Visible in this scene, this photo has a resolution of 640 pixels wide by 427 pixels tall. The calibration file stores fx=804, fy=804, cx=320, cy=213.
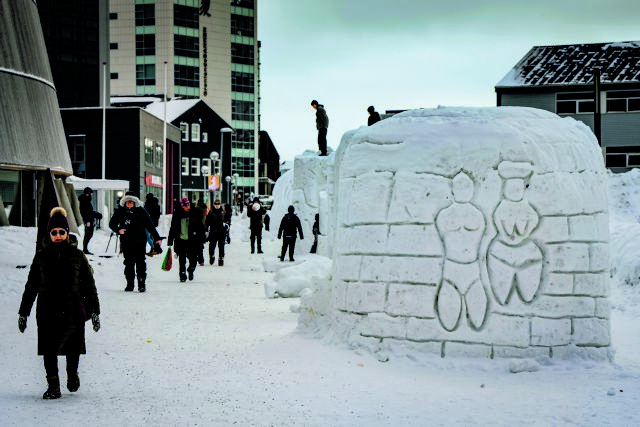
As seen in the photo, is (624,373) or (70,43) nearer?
(624,373)

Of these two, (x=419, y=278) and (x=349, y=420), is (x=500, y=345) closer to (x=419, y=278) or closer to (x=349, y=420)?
(x=419, y=278)

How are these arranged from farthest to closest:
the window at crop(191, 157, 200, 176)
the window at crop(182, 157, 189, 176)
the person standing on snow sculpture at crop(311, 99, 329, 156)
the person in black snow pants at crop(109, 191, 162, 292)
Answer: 1. the window at crop(191, 157, 200, 176)
2. the window at crop(182, 157, 189, 176)
3. the person standing on snow sculpture at crop(311, 99, 329, 156)
4. the person in black snow pants at crop(109, 191, 162, 292)

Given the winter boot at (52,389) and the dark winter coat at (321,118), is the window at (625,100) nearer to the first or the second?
the dark winter coat at (321,118)

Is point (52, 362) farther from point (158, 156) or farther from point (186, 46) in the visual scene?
point (186, 46)

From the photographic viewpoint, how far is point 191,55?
84.5 meters

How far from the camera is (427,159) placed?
24.8 ft

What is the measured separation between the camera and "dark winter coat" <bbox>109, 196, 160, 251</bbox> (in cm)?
1322

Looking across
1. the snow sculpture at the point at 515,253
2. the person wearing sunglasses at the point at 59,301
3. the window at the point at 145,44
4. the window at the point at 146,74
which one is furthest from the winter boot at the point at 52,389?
the window at the point at 145,44

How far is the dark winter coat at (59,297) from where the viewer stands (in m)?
5.92

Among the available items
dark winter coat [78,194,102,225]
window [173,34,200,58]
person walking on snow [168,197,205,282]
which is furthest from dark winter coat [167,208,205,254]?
window [173,34,200,58]

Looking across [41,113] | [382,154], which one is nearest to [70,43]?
[41,113]

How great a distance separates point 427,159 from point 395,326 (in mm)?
1594

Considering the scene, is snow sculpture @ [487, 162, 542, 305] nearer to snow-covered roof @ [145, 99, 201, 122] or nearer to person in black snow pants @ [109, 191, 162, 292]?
person in black snow pants @ [109, 191, 162, 292]

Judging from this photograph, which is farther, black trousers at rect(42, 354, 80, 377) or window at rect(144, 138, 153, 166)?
window at rect(144, 138, 153, 166)
